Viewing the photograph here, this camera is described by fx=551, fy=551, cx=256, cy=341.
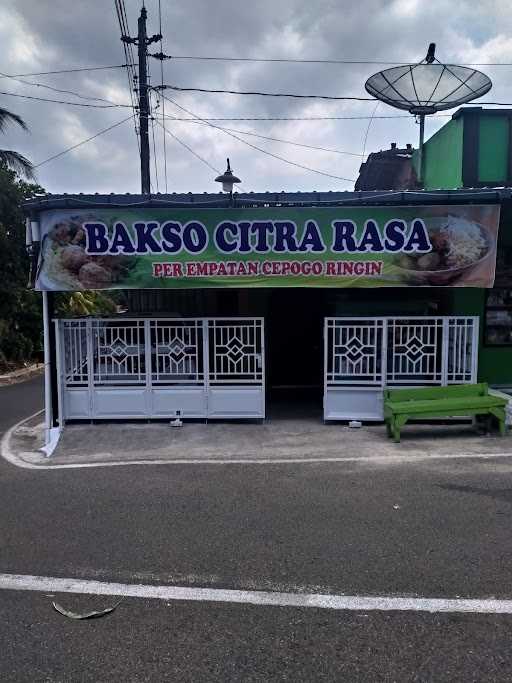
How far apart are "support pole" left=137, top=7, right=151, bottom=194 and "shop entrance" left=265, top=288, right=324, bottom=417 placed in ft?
19.7

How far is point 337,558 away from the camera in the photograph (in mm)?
4035

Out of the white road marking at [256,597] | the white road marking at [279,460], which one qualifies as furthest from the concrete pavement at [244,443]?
the white road marking at [256,597]

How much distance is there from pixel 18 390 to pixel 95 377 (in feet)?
18.8

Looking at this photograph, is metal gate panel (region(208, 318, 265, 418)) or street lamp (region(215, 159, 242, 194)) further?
street lamp (region(215, 159, 242, 194))

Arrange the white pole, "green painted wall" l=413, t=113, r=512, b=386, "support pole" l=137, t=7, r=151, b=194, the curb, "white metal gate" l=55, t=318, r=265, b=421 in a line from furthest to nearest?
"support pole" l=137, t=7, r=151, b=194
the curb
"green painted wall" l=413, t=113, r=512, b=386
"white metal gate" l=55, t=318, r=265, b=421
the white pole

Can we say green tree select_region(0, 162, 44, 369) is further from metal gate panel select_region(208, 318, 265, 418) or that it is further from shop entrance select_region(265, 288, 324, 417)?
metal gate panel select_region(208, 318, 265, 418)

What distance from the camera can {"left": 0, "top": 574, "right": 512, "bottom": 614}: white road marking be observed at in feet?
11.0

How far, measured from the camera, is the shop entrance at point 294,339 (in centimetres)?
1170

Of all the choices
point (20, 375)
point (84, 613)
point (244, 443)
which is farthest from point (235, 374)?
point (20, 375)

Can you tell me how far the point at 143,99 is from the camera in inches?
606

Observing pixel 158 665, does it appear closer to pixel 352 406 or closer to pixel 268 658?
pixel 268 658

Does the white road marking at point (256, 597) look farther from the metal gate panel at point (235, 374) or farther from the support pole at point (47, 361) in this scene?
the metal gate panel at point (235, 374)

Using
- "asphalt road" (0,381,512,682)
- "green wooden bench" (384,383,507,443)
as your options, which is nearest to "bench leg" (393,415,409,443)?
"green wooden bench" (384,383,507,443)

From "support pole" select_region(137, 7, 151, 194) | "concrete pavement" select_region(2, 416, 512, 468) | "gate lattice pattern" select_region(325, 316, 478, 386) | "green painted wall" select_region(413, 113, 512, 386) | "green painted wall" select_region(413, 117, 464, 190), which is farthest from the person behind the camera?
"support pole" select_region(137, 7, 151, 194)
